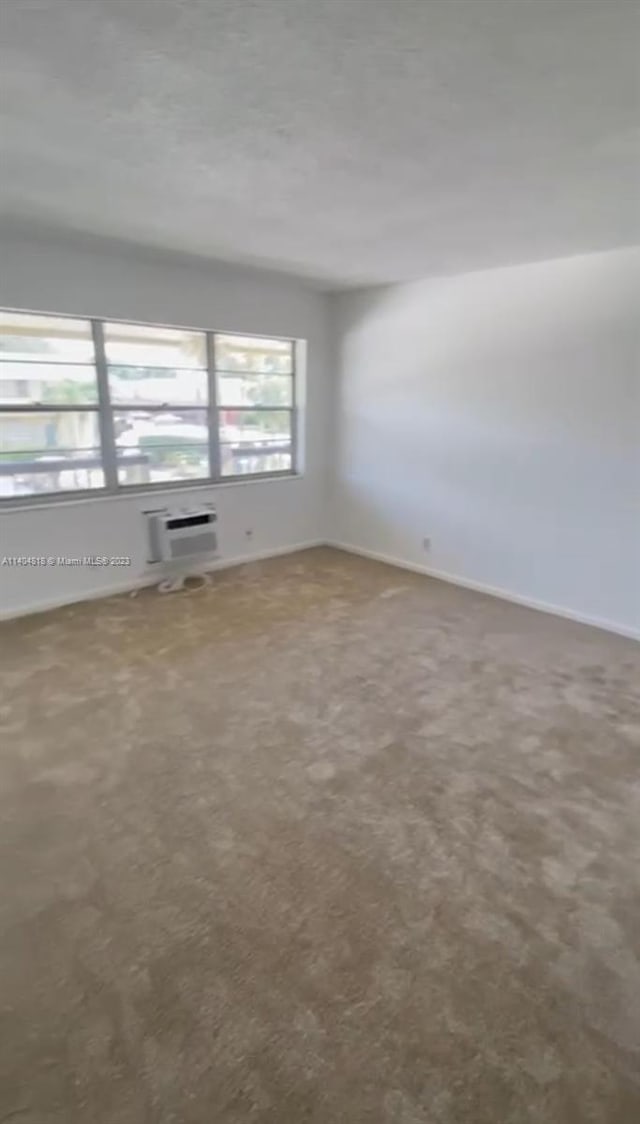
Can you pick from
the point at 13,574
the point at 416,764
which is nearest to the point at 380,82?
the point at 416,764

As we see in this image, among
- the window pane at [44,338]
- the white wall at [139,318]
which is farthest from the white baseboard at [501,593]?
the window pane at [44,338]

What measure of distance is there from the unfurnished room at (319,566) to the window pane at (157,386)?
0.03 m

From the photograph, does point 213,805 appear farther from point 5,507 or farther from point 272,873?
point 5,507

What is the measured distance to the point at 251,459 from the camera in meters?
5.30

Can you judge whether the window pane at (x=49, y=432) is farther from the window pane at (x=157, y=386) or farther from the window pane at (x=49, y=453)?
the window pane at (x=157, y=386)

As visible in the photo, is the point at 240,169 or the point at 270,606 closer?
the point at 240,169

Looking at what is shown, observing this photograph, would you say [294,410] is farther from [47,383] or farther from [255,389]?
[47,383]

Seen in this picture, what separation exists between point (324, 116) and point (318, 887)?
2457 mm

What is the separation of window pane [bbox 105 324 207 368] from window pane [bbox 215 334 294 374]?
0.20 meters

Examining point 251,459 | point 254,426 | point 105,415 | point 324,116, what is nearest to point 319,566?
point 251,459

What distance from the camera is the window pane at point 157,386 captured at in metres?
4.25

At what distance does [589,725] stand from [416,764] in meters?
0.94

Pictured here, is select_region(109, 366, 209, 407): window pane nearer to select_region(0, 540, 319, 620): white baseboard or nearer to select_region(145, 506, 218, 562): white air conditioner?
select_region(145, 506, 218, 562): white air conditioner

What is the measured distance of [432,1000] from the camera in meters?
1.51
